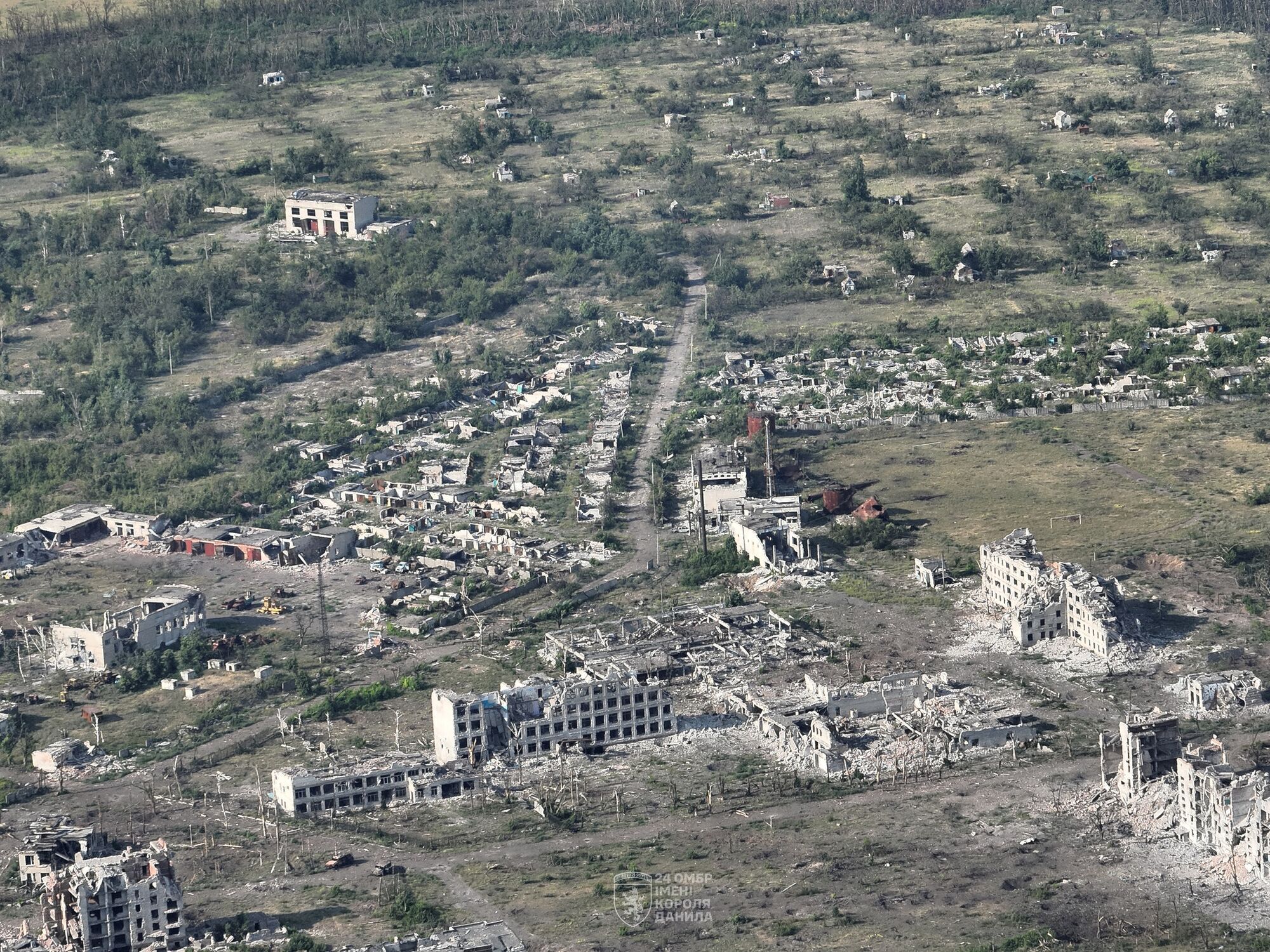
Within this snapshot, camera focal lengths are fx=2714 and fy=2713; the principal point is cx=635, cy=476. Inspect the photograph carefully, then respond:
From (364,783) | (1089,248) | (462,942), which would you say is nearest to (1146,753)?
(462,942)

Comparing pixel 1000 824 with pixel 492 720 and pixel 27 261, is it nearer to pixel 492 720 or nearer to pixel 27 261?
pixel 492 720

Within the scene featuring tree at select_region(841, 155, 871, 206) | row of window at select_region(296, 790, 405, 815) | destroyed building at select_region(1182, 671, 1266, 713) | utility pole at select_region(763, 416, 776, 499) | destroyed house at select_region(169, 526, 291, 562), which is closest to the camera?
row of window at select_region(296, 790, 405, 815)

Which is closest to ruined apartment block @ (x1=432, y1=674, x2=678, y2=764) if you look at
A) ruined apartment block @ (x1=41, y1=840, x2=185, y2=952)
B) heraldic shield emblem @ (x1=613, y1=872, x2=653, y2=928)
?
heraldic shield emblem @ (x1=613, y1=872, x2=653, y2=928)

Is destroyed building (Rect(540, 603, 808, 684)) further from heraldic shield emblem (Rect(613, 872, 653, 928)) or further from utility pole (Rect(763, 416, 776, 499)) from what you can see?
heraldic shield emblem (Rect(613, 872, 653, 928))

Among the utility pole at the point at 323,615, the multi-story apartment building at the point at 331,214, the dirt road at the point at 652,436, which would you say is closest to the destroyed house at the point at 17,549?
the utility pole at the point at 323,615

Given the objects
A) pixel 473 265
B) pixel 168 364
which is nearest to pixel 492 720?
pixel 168 364

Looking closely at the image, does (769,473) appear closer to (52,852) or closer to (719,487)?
(719,487)

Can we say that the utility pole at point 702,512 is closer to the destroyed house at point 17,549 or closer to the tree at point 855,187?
the destroyed house at point 17,549
